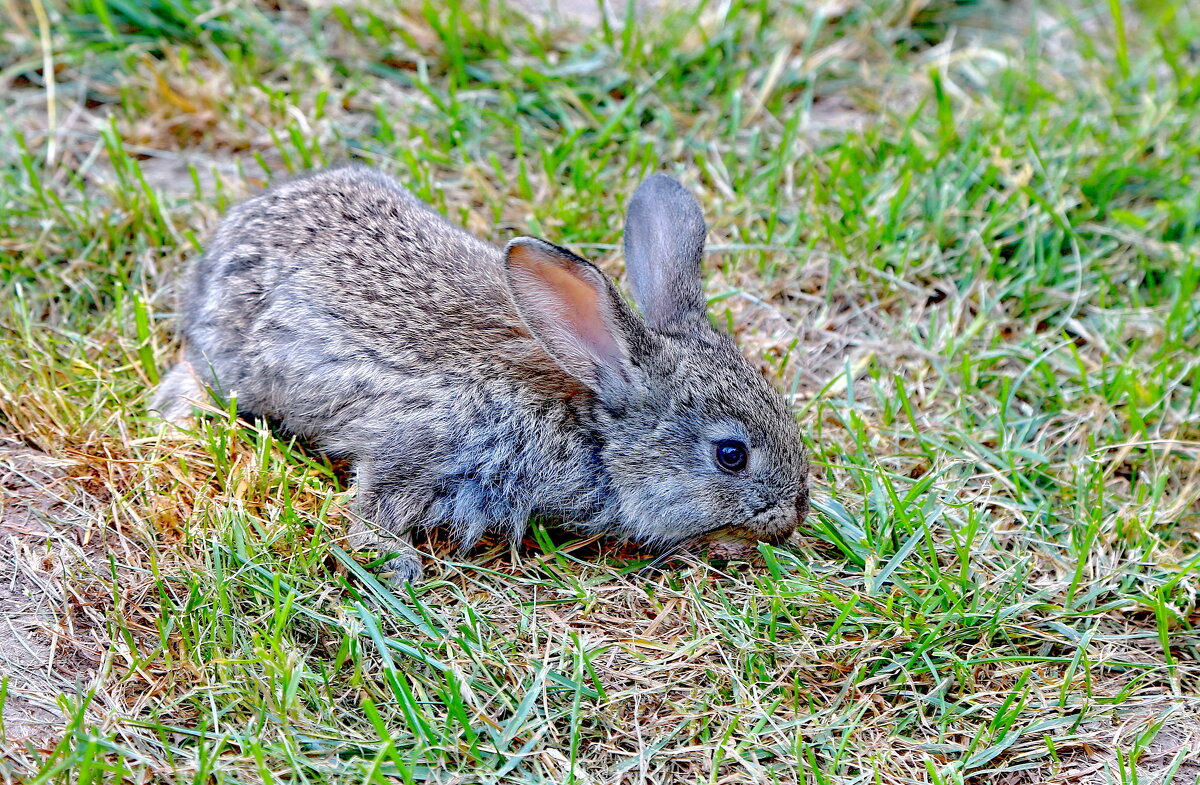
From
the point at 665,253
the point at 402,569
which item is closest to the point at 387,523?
the point at 402,569

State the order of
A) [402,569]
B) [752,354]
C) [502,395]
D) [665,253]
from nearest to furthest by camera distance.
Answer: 1. [402,569]
2. [502,395]
3. [665,253]
4. [752,354]

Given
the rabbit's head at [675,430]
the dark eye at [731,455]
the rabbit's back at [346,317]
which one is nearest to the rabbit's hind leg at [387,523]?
the rabbit's back at [346,317]

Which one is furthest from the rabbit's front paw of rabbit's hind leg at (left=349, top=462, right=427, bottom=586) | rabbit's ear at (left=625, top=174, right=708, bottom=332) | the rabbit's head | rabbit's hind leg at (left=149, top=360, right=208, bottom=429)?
rabbit's ear at (left=625, top=174, right=708, bottom=332)

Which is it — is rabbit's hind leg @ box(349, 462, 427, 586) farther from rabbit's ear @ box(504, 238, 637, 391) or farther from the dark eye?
the dark eye

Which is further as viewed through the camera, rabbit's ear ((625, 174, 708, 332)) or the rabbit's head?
rabbit's ear ((625, 174, 708, 332))

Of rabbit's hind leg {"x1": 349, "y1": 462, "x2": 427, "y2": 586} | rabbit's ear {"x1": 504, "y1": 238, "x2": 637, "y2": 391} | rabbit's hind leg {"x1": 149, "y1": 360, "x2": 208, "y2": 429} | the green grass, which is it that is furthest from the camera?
rabbit's hind leg {"x1": 149, "y1": 360, "x2": 208, "y2": 429}

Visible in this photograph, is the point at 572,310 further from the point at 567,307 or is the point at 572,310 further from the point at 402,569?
the point at 402,569

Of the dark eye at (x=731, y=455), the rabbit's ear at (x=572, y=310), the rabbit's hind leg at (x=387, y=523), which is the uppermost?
the rabbit's ear at (x=572, y=310)

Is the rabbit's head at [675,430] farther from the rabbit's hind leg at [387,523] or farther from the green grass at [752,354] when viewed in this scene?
the rabbit's hind leg at [387,523]
